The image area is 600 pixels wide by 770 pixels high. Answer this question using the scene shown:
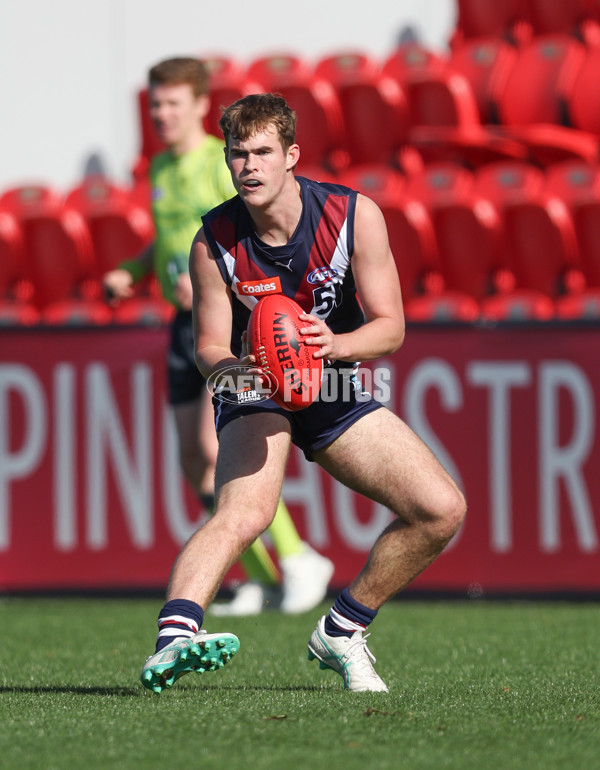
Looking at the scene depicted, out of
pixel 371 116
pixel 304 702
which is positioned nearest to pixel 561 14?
pixel 371 116

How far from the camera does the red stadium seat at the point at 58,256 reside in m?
9.74

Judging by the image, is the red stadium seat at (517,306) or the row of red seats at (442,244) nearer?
the red stadium seat at (517,306)

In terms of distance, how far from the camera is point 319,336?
3.70 meters

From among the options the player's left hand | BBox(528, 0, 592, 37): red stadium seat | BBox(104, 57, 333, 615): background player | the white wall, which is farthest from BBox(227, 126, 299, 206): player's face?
the white wall

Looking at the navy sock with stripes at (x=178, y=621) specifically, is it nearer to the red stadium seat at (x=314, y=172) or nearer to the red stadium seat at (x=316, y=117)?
the red stadium seat at (x=314, y=172)

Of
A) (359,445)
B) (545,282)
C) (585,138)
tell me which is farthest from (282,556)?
(585,138)

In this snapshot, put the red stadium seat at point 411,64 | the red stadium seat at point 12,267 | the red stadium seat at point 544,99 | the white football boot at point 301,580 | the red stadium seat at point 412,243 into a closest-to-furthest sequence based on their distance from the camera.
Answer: the white football boot at point 301,580 → the red stadium seat at point 412,243 → the red stadium seat at point 12,267 → the red stadium seat at point 544,99 → the red stadium seat at point 411,64

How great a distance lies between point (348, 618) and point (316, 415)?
643mm

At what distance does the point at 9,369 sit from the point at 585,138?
5.02 metres

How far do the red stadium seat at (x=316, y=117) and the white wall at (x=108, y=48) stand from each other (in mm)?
1565

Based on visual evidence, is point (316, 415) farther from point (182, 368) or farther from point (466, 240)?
point (466, 240)

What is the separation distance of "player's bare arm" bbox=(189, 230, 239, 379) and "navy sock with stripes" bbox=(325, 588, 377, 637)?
2.75 feet

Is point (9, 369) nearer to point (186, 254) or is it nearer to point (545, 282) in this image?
point (186, 254)

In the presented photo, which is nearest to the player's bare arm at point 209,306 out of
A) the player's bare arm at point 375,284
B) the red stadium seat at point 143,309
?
the player's bare arm at point 375,284
